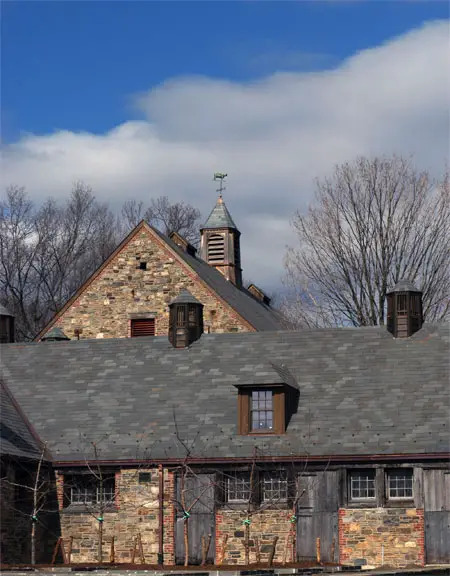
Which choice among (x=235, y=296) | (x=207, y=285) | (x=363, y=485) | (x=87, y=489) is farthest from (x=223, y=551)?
(x=235, y=296)

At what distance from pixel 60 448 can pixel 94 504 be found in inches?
72.9

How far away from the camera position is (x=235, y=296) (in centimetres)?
5053

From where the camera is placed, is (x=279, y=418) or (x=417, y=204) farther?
(x=417, y=204)

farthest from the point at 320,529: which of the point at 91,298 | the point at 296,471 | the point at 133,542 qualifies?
the point at 91,298

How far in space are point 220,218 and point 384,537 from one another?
26.8 metres

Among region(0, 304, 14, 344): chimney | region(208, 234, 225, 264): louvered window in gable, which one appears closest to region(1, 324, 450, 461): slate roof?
region(0, 304, 14, 344): chimney

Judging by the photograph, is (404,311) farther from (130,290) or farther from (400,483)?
(130,290)

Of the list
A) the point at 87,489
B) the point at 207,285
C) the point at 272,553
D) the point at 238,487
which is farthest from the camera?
the point at 207,285

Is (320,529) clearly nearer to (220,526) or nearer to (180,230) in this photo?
(220,526)

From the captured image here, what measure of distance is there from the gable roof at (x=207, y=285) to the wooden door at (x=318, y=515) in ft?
40.5

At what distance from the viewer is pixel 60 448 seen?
116 ft

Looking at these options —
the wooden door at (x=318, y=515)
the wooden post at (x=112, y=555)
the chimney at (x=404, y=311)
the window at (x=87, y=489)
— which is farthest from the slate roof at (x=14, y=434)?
the chimney at (x=404, y=311)

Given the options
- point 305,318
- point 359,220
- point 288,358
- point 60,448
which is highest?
point 359,220

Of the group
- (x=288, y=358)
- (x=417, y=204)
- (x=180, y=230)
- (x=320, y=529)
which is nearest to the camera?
(x=320, y=529)
